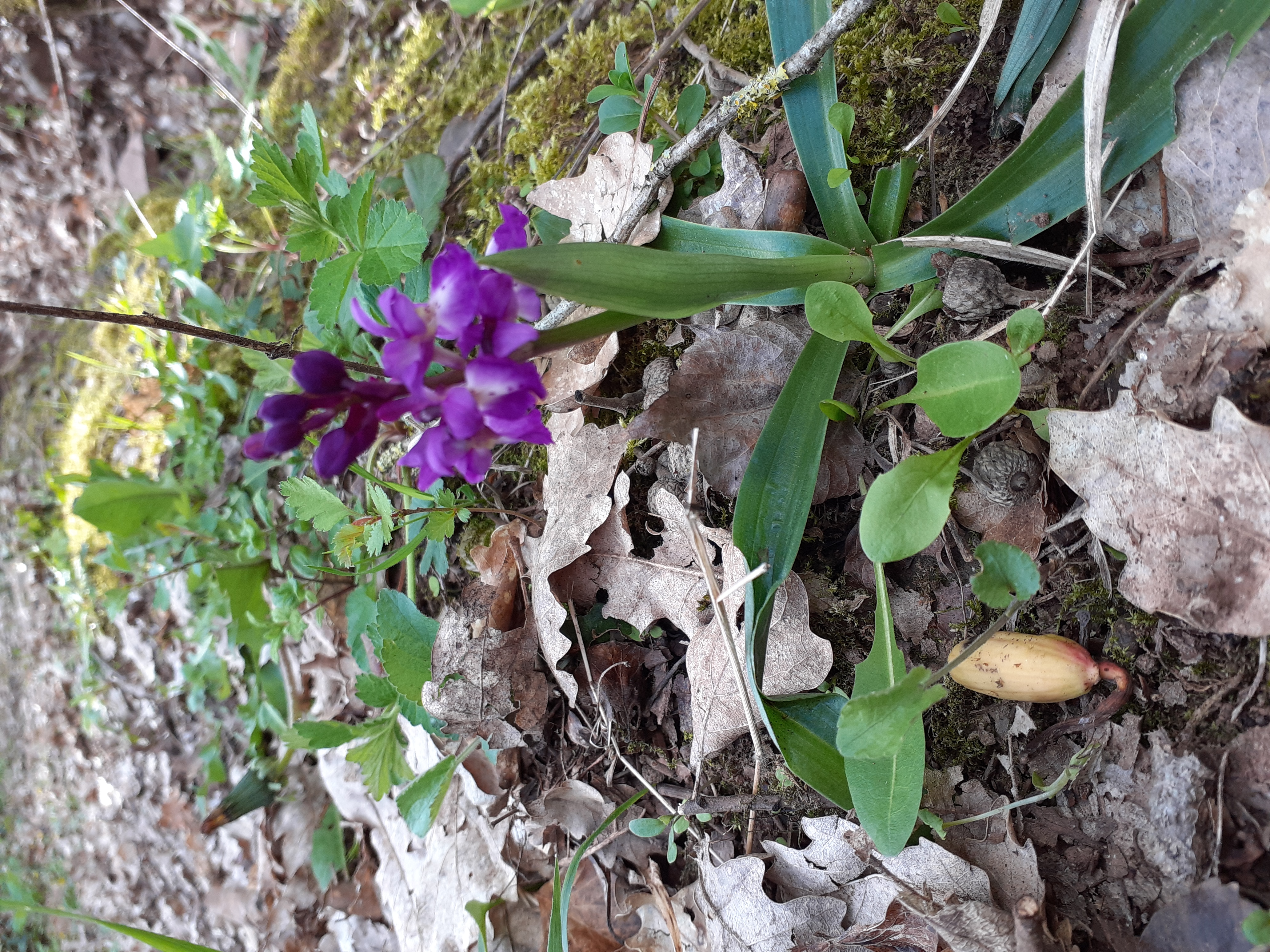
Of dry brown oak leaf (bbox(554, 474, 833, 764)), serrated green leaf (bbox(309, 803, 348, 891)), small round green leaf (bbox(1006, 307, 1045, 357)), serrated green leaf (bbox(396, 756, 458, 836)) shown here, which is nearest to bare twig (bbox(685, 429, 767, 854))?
dry brown oak leaf (bbox(554, 474, 833, 764))

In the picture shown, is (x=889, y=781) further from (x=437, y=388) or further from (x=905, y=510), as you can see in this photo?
(x=437, y=388)

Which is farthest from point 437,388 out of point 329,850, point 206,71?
point 206,71

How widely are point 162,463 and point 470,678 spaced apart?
6.56 ft

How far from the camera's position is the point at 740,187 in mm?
1604

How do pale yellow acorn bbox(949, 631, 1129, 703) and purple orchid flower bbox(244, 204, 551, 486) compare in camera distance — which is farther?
pale yellow acorn bbox(949, 631, 1129, 703)

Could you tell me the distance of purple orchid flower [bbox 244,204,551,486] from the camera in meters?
0.95

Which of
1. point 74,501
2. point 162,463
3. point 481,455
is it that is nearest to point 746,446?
point 481,455

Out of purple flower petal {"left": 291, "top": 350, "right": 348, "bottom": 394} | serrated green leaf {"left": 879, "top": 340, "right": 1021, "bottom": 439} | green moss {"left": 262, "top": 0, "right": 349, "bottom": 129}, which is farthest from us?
green moss {"left": 262, "top": 0, "right": 349, "bottom": 129}

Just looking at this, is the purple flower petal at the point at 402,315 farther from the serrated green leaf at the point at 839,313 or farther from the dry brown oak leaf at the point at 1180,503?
the dry brown oak leaf at the point at 1180,503

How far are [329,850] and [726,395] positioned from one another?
2.02 metres

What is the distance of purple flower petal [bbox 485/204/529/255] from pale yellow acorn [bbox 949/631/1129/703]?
944 millimetres

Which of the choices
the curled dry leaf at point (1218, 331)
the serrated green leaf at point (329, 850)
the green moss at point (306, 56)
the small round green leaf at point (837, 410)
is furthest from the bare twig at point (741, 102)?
the serrated green leaf at point (329, 850)

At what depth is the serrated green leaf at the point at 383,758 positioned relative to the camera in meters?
1.81

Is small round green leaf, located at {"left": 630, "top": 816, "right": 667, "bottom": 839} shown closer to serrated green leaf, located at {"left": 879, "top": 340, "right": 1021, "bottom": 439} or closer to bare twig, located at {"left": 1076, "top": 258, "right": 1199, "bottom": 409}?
serrated green leaf, located at {"left": 879, "top": 340, "right": 1021, "bottom": 439}
